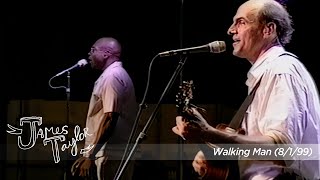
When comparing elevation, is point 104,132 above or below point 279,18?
below

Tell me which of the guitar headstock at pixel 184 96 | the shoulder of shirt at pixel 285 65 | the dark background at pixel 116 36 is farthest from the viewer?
the dark background at pixel 116 36

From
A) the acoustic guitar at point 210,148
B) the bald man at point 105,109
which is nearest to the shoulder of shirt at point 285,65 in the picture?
the acoustic guitar at point 210,148

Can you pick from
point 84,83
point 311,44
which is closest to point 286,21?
point 311,44

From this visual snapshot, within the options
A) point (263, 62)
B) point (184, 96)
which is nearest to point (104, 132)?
point (184, 96)

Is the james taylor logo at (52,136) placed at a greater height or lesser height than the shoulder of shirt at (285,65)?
lesser

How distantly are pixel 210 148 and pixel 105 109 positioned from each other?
415 millimetres

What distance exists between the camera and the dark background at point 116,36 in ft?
6.15

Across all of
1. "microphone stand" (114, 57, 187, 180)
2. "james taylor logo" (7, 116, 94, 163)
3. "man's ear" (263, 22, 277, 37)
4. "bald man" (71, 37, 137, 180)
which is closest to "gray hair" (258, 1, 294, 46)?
"man's ear" (263, 22, 277, 37)

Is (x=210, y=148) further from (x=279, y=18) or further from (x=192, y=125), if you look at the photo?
(x=279, y=18)

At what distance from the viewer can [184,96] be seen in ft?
5.75

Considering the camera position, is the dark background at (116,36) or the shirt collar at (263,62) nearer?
the shirt collar at (263,62)

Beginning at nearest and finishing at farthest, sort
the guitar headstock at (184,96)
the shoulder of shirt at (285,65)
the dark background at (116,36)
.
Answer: the shoulder of shirt at (285,65) → the guitar headstock at (184,96) → the dark background at (116,36)

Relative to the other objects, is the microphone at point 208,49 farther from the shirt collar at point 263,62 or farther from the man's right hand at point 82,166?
the man's right hand at point 82,166

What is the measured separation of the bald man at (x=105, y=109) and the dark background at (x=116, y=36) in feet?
0.09
